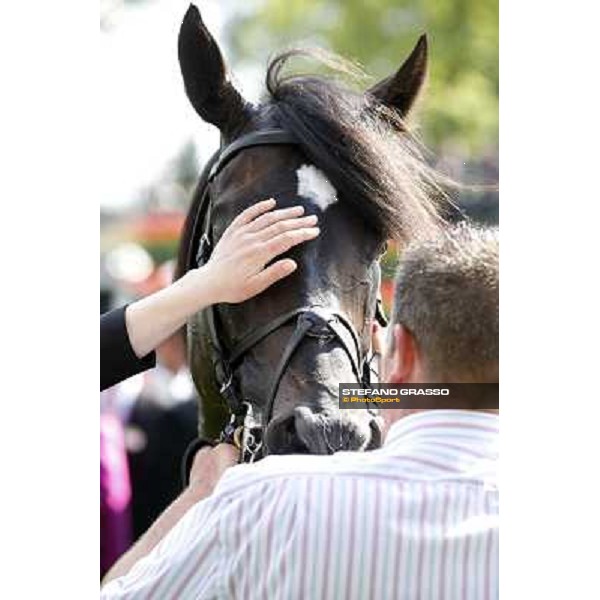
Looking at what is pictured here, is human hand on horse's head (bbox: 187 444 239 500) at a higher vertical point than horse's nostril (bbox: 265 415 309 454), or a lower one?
lower

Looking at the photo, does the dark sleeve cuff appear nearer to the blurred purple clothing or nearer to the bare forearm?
the bare forearm

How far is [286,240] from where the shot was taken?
6.82ft

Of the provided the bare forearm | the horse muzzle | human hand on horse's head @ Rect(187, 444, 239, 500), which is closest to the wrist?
the bare forearm

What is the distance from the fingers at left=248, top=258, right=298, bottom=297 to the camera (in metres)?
2.06

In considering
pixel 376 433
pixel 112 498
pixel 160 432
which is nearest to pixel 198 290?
pixel 376 433

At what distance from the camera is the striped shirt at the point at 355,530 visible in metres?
1.51

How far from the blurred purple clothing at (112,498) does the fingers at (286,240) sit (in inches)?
46.4

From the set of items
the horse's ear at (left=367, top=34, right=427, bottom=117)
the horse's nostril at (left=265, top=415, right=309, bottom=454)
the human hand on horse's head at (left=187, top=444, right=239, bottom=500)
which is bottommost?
the human hand on horse's head at (left=187, top=444, right=239, bottom=500)

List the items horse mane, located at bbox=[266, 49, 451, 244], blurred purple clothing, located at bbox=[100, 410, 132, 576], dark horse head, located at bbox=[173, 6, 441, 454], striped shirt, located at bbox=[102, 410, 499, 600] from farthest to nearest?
blurred purple clothing, located at bbox=[100, 410, 132, 576] → horse mane, located at bbox=[266, 49, 451, 244] → dark horse head, located at bbox=[173, 6, 441, 454] → striped shirt, located at bbox=[102, 410, 499, 600]

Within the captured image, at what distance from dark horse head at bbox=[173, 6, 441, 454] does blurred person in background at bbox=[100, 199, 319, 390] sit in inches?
1.8
